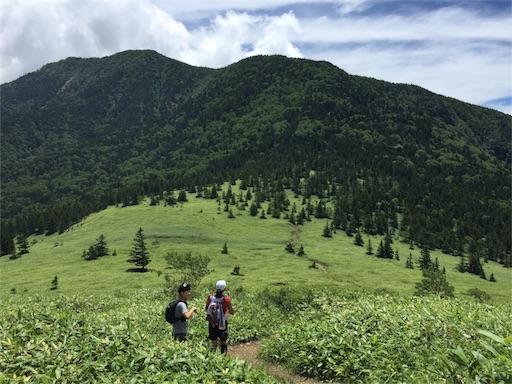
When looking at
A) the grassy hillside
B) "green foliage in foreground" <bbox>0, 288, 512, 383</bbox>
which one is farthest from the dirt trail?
the grassy hillside

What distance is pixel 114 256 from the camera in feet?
412

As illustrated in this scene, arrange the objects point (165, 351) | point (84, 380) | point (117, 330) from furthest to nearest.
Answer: point (117, 330)
point (165, 351)
point (84, 380)

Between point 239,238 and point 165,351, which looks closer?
point 165,351

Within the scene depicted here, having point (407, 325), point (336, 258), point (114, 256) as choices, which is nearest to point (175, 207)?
point (114, 256)

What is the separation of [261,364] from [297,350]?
10.9 feet

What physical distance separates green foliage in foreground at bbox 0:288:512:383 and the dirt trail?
0.43m

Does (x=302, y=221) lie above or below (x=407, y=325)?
below

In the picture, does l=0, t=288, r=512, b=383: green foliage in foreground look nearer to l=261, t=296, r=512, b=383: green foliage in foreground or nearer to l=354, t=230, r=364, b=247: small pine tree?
l=261, t=296, r=512, b=383: green foliage in foreground

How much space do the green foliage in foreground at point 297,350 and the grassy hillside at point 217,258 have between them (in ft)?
174

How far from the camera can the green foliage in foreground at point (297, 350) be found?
8117mm

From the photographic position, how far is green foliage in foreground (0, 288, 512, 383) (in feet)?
26.6

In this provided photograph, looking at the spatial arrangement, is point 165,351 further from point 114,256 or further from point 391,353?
point 114,256

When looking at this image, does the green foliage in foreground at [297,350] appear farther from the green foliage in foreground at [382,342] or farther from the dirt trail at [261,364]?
the dirt trail at [261,364]

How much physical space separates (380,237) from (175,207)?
10897cm
